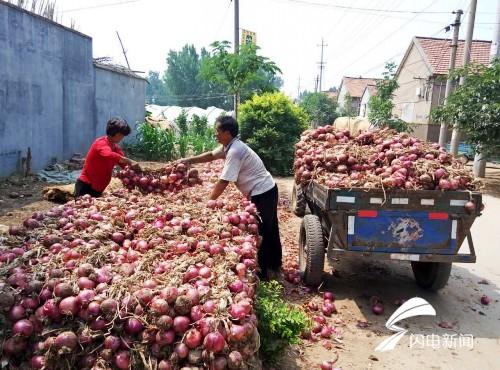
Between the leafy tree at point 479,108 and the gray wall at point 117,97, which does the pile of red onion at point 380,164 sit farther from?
the gray wall at point 117,97

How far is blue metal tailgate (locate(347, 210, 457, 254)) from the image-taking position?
4547 millimetres

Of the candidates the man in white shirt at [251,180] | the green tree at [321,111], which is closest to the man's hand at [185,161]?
the man in white shirt at [251,180]

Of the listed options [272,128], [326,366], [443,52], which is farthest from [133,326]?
[443,52]

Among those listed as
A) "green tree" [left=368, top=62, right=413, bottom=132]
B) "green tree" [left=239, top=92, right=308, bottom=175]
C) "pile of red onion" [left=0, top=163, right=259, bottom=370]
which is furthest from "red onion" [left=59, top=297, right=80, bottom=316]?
"green tree" [left=368, top=62, right=413, bottom=132]

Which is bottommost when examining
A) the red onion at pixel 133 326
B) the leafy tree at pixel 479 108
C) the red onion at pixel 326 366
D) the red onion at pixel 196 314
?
the red onion at pixel 326 366

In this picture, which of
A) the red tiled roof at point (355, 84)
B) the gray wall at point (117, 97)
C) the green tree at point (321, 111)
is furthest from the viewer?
the red tiled roof at point (355, 84)

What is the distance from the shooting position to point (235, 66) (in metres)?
15.1

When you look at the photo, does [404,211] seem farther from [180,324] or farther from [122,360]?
[122,360]

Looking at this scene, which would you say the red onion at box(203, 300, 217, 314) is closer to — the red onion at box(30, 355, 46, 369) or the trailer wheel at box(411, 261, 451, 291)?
the red onion at box(30, 355, 46, 369)

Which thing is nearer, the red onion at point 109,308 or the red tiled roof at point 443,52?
the red onion at point 109,308

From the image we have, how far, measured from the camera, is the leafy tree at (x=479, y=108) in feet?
41.4

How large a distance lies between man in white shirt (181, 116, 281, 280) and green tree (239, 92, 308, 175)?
379 inches

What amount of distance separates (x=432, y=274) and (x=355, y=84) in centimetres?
6240

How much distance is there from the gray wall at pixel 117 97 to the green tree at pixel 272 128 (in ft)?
18.3
